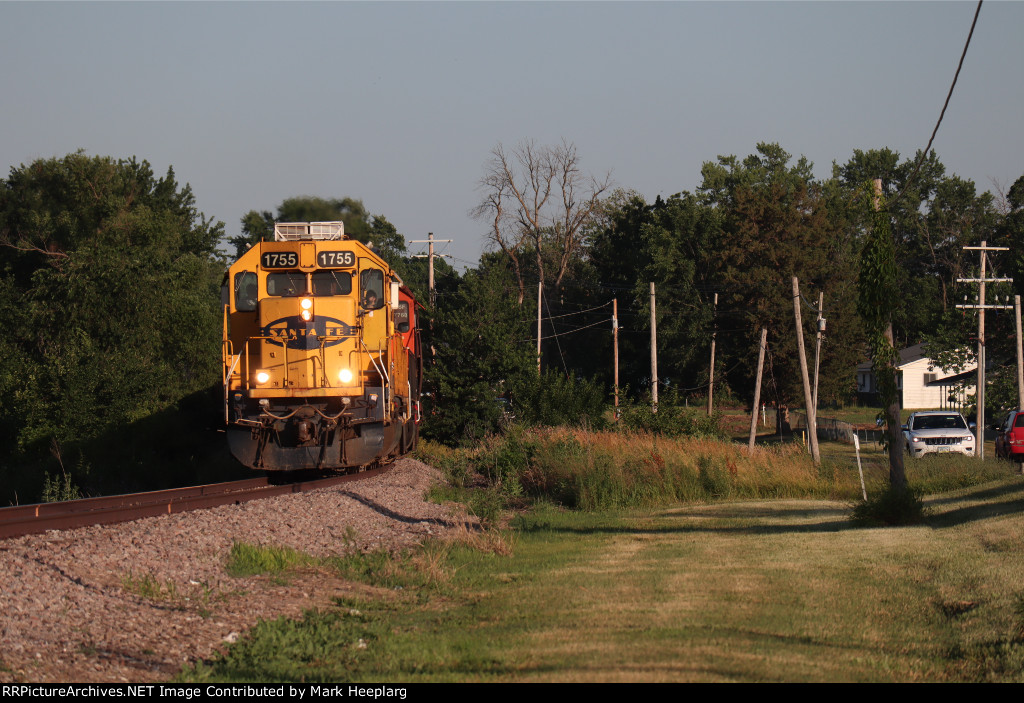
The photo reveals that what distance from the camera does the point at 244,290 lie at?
53.0 feet

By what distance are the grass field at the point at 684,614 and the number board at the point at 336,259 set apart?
6.60 metres

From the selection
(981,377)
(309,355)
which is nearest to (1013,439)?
(981,377)

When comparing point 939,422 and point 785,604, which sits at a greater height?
point 939,422

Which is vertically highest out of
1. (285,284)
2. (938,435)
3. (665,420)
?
(285,284)

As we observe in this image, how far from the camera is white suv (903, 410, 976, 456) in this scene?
29891 mm

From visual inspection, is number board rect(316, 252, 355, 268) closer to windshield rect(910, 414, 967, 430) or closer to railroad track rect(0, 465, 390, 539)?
railroad track rect(0, 465, 390, 539)

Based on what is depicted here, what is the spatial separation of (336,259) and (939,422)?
24045 millimetres

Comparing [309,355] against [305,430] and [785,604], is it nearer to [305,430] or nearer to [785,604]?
[305,430]

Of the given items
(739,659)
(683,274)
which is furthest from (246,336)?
(683,274)

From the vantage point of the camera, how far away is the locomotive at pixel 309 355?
15.4m

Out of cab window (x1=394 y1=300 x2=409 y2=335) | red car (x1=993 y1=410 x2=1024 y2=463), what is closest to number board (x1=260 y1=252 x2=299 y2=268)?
cab window (x1=394 y1=300 x2=409 y2=335)

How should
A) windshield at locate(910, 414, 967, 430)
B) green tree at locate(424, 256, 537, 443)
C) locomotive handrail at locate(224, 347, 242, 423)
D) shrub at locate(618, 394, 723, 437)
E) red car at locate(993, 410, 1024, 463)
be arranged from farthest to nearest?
windshield at locate(910, 414, 967, 430) → green tree at locate(424, 256, 537, 443) → shrub at locate(618, 394, 723, 437) → red car at locate(993, 410, 1024, 463) → locomotive handrail at locate(224, 347, 242, 423)

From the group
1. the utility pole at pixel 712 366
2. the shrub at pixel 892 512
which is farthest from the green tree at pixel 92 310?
the utility pole at pixel 712 366

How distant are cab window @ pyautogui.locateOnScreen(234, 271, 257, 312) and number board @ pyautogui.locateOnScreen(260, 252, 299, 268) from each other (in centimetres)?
34
